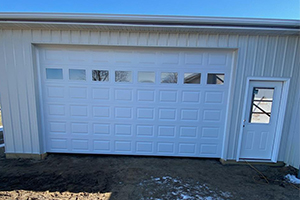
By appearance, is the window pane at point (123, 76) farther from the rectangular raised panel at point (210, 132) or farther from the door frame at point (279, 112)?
the door frame at point (279, 112)

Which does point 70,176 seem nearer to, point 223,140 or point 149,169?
point 149,169

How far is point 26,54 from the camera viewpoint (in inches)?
122

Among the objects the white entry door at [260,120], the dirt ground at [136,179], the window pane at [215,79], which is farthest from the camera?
the window pane at [215,79]

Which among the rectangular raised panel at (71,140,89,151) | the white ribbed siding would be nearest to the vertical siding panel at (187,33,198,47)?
the white ribbed siding

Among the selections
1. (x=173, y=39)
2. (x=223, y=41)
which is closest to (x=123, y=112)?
(x=173, y=39)

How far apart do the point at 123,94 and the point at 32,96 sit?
220 cm

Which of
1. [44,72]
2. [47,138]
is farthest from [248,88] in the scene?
[47,138]

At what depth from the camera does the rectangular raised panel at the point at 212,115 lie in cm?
339

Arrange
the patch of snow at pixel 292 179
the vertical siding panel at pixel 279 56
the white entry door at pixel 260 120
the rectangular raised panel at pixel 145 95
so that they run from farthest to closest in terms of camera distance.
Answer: the rectangular raised panel at pixel 145 95 → the white entry door at pixel 260 120 → the vertical siding panel at pixel 279 56 → the patch of snow at pixel 292 179

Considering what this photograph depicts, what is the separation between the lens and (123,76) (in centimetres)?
338

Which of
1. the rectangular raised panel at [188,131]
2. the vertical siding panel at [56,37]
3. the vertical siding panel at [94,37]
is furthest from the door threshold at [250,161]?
the vertical siding panel at [56,37]

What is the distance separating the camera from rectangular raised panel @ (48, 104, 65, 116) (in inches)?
134

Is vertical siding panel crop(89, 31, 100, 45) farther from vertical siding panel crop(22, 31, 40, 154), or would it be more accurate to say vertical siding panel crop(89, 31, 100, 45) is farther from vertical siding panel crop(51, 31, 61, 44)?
vertical siding panel crop(22, 31, 40, 154)

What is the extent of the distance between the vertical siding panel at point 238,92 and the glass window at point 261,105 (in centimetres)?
34
